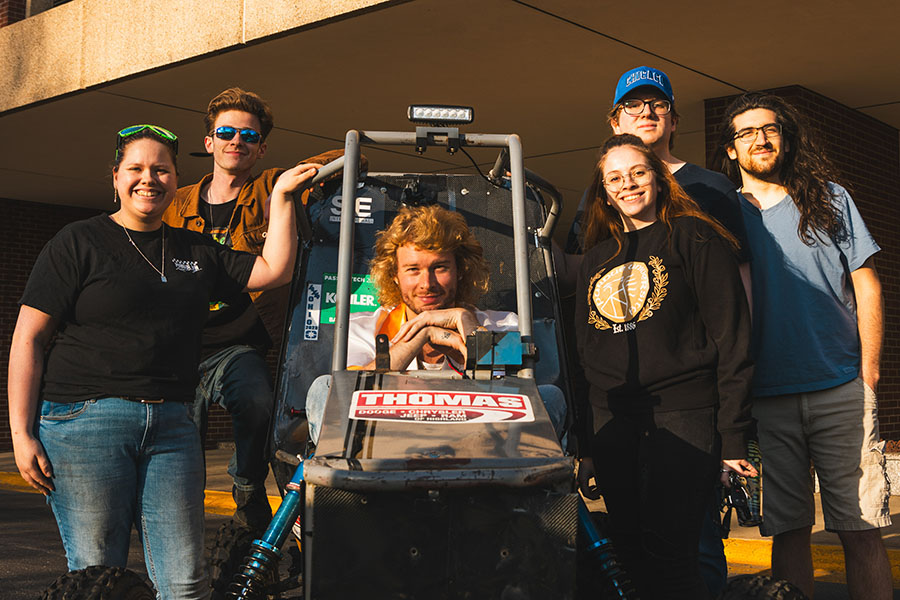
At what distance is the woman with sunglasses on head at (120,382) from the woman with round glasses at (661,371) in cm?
148

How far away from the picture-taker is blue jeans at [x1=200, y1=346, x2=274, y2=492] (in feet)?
14.3

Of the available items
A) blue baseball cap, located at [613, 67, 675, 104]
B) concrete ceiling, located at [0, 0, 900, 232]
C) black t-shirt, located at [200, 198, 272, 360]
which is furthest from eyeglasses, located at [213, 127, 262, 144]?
concrete ceiling, located at [0, 0, 900, 232]

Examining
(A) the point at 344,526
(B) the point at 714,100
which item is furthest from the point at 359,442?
(B) the point at 714,100

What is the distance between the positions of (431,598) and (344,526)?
31 centimetres

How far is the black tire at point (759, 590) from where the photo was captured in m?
3.20

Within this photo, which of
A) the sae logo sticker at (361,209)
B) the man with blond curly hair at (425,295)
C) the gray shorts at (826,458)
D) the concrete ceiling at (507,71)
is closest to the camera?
the man with blond curly hair at (425,295)

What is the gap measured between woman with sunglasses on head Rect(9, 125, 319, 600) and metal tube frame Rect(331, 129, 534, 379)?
1.71ft

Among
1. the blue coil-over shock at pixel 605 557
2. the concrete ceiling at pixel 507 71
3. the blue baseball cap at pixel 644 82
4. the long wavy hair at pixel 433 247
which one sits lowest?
the blue coil-over shock at pixel 605 557

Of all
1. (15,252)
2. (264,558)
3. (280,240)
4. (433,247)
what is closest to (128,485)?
(264,558)

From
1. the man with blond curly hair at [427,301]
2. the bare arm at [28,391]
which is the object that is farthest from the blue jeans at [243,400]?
the bare arm at [28,391]

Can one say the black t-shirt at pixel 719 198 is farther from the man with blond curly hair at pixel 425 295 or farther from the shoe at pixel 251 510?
the shoe at pixel 251 510

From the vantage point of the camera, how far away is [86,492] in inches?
130

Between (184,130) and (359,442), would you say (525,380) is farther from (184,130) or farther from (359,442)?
(184,130)

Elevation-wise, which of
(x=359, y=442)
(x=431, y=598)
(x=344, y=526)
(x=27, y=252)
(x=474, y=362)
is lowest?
(x=431, y=598)
